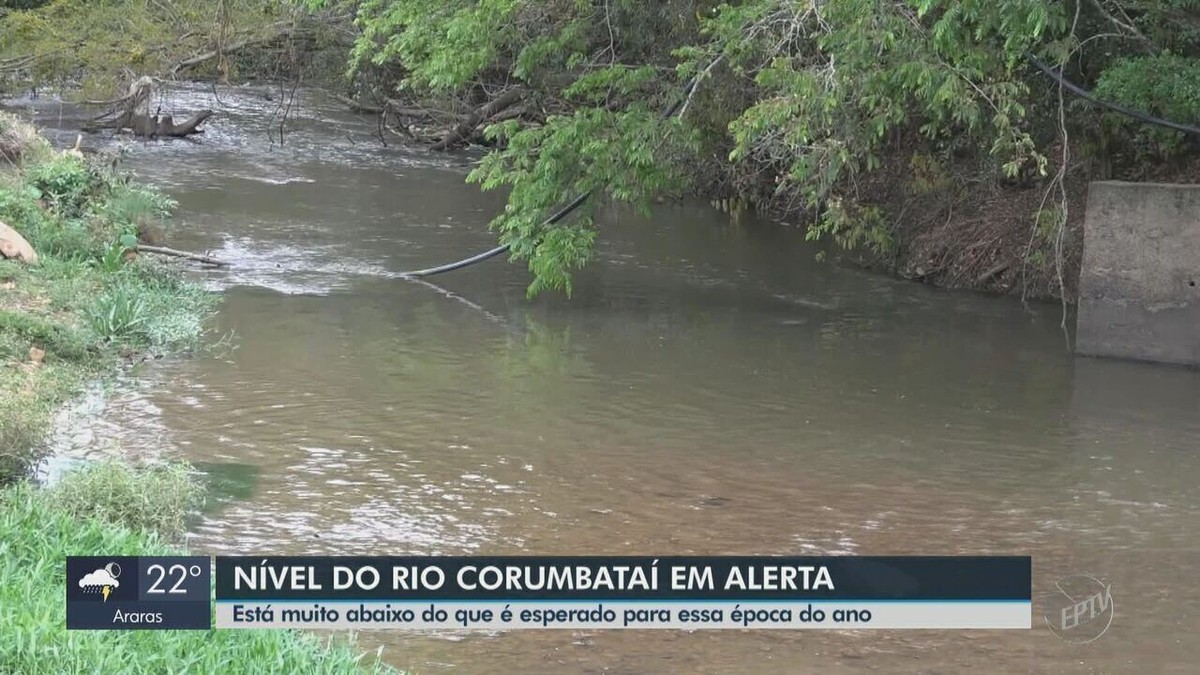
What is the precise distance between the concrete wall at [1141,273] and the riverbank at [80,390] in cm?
776

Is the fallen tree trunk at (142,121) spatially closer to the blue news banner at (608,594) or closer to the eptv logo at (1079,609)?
the blue news banner at (608,594)

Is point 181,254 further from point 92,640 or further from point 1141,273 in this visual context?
point 92,640

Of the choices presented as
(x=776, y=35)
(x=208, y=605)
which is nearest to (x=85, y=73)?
(x=776, y=35)

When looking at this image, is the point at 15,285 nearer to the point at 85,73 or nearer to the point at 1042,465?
the point at 1042,465

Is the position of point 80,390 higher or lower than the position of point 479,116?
lower

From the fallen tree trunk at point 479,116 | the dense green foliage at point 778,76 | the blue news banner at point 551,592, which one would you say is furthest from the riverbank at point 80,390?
the fallen tree trunk at point 479,116

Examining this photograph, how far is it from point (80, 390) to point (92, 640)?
5307mm

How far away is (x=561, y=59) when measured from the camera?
43.9ft

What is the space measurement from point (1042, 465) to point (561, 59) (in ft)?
20.8

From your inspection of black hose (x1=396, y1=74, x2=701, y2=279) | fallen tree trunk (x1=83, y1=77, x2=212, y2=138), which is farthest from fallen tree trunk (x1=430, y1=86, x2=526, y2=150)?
black hose (x1=396, y1=74, x2=701, y2=279)

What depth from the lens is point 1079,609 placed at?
22.0ft

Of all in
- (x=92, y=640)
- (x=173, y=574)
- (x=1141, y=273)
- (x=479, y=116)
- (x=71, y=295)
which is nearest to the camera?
(x=92, y=640)

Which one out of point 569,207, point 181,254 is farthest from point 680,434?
point 181,254

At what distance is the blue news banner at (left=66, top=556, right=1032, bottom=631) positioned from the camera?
5.51 metres
